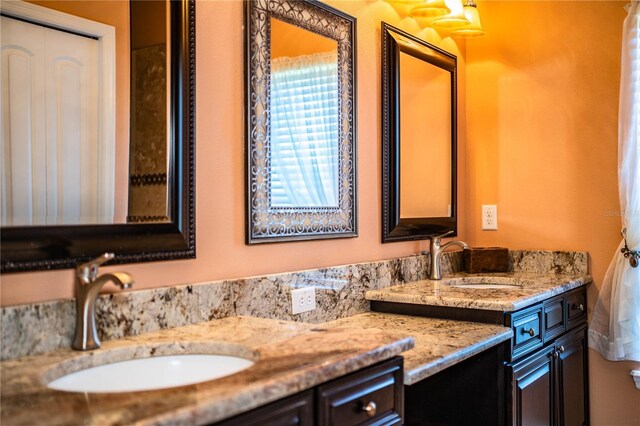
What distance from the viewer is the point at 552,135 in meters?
2.99

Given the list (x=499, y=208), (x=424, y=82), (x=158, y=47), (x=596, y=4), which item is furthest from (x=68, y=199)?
(x=596, y=4)

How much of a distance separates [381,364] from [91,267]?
27.1 inches

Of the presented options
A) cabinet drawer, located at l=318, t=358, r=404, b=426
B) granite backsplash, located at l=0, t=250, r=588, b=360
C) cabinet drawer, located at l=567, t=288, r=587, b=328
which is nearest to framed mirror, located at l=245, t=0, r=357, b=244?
granite backsplash, located at l=0, t=250, r=588, b=360

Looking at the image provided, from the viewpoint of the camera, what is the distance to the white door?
4.51 ft

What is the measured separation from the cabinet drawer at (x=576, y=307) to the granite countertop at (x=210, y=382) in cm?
144

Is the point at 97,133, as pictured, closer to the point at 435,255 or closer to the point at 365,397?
the point at 365,397

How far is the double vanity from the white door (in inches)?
11.1

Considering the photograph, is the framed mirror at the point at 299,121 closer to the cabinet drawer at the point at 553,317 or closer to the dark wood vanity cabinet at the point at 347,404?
the dark wood vanity cabinet at the point at 347,404

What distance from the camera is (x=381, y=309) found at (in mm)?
2377

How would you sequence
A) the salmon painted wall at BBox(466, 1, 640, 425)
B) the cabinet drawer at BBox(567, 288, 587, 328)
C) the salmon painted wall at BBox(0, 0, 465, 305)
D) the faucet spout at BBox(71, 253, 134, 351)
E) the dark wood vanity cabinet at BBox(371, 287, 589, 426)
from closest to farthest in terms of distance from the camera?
the faucet spout at BBox(71, 253, 134, 351), the salmon painted wall at BBox(0, 0, 465, 305), the dark wood vanity cabinet at BBox(371, 287, 589, 426), the cabinet drawer at BBox(567, 288, 587, 328), the salmon painted wall at BBox(466, 1, 640, 425)

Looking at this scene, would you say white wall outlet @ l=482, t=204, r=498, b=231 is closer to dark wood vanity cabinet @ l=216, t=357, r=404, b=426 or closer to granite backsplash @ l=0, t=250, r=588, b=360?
granite backsplash @ l=0, t=250, r=588, b=360

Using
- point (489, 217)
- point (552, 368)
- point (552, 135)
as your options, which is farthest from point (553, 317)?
point (552, 135)

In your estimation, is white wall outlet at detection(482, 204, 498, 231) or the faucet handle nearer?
the faucet handle

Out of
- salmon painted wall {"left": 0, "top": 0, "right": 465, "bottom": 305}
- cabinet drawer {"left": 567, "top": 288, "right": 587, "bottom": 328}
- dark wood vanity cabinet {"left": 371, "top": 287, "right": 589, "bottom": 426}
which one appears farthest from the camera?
cabinet drawer {"left": 567, "top": 288, "right": 587, "bottom": 328}
